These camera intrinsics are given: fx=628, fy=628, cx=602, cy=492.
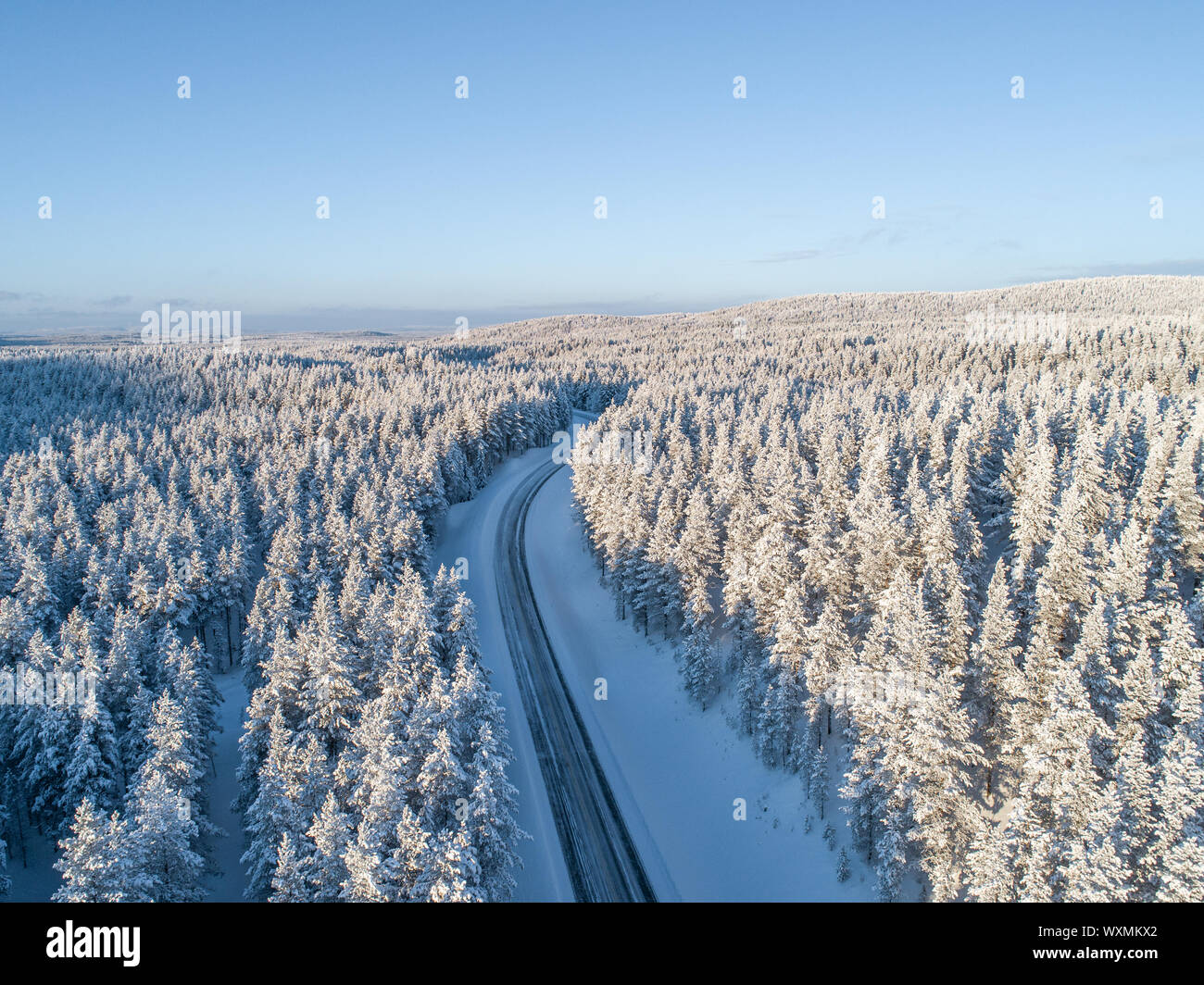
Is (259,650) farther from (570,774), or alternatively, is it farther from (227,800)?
(570,774)

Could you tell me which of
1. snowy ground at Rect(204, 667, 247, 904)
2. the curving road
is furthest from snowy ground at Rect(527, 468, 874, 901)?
snowy ground at Rect(204, 667, 247, 904)

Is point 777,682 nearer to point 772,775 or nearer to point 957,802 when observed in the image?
point 772,775

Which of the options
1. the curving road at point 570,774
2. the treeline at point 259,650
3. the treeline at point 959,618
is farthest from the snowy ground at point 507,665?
the treeline at point 959,618

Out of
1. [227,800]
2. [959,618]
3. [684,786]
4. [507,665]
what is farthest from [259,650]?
[959,618]

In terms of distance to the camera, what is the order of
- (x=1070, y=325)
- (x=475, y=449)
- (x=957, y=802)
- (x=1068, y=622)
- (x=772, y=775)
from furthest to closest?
(x=1070, y=325)
(x=475, y=449)
(x=772, y=775)
(x=1068, y=622)
(x=957, y=802)

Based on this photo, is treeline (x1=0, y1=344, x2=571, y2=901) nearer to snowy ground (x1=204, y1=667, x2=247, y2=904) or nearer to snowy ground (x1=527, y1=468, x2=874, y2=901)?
snowy ground (x1=204, y1=667, x2=247, y2=904)

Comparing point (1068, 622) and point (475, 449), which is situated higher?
point (475, 449)

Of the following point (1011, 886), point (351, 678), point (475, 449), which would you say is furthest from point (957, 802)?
point (475, 449)
